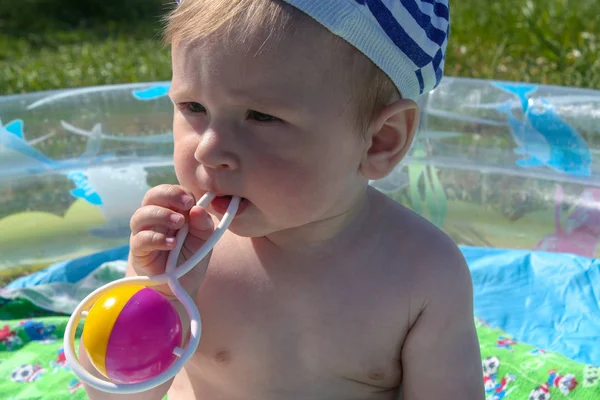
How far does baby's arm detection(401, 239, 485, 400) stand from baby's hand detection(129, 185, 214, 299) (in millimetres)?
480

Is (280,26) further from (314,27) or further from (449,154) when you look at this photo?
(449,154)

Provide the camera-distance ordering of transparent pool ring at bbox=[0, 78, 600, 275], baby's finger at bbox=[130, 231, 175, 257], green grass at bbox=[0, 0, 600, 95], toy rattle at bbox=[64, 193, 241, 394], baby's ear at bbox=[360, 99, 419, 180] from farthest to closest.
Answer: green grass at bbox=[0, 0, 600, 95]
transparent pool ring at bbox=[0, 78, 600, 275]
baby's ear at bbox=[360, 99, 419, 180]
baby's finger at bbox=[130, 231, 175, 257]
toy rattle at bbox=[64, 193, 241, 394]

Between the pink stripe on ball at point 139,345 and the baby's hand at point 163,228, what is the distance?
0.13m

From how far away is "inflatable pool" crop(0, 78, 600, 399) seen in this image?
8.89 feet

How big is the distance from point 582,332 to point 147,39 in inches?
146

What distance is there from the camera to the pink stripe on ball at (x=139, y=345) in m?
1.21

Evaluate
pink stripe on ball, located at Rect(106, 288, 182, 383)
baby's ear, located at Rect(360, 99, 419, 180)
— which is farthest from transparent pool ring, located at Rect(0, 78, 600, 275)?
pink stripe on ball, located at Rect(106, 288, 182, 383)

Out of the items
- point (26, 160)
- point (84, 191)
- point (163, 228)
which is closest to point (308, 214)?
point (163, 228)

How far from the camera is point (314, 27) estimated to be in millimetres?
1379

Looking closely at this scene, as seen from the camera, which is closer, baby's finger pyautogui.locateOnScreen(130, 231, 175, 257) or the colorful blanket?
baby's finger pyautogui.locateOnScreen(130, 231, 175, 257)

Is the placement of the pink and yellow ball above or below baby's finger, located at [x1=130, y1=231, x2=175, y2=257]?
below

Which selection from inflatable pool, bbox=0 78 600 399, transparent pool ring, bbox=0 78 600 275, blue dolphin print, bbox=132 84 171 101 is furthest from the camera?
blue dolphin print, bbox=132 84 171 101

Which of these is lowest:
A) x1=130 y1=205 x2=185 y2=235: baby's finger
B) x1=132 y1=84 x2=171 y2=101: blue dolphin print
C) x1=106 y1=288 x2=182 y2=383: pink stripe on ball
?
x1=132 y1=84 x2=171 y2=101: blue dolphin print

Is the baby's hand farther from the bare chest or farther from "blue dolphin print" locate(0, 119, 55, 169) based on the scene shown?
"blue dolphin print" locate(0, 119, 55, 169)
